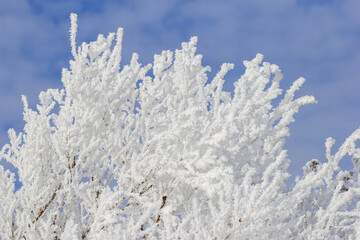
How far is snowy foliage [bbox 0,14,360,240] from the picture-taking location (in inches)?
158

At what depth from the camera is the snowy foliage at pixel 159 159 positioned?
13.2 feet

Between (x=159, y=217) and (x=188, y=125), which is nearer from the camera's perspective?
(x=188, y=125)

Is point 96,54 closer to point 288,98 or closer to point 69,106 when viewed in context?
point 69,106

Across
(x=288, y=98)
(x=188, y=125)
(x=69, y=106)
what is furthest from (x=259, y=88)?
(x=69, y=106)

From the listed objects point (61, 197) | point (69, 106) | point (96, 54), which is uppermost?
point (96, 54)

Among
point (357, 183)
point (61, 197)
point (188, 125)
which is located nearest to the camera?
point (188, 125)

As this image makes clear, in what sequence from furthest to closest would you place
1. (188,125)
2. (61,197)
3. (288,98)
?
(288,98), (61,197), (188,125)

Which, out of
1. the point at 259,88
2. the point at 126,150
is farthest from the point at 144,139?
the point at 259,88

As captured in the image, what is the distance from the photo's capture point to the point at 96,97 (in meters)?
5.47

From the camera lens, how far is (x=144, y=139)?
17.9 feet

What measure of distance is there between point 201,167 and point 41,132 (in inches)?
89.7

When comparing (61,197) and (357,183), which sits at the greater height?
(357,183)

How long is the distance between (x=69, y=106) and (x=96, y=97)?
0.38 m

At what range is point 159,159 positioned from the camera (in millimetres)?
4590
